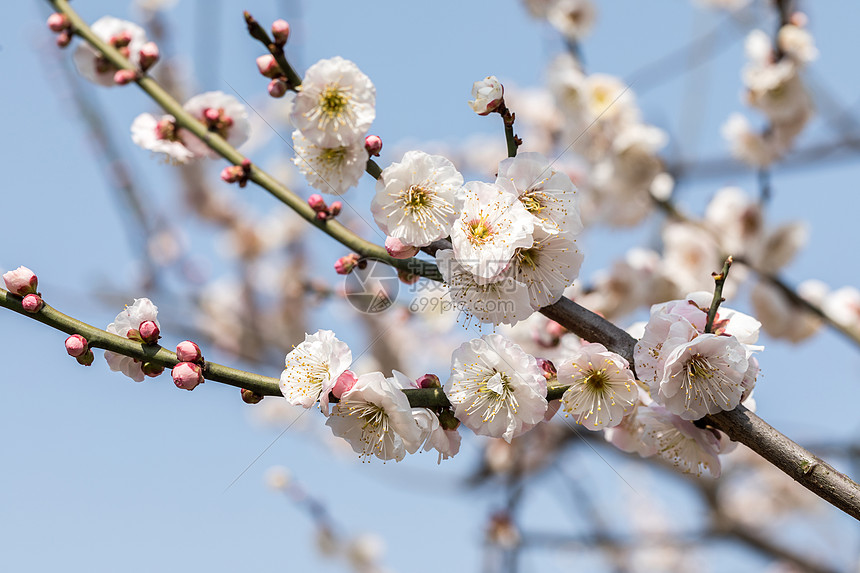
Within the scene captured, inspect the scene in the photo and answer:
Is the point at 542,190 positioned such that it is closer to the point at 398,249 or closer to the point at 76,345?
the point at 398,249

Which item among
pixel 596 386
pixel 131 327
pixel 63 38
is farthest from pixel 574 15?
pixel 131 327

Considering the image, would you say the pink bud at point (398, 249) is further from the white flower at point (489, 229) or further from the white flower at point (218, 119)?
the white flower at point (218, 119)

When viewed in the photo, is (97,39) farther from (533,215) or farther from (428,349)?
(428,349)

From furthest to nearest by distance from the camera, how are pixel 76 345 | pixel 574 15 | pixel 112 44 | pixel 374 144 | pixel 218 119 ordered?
pixel 574 15 → pixel 112 44 → pixel 218 119 → pixel 374 144 → pixel 76 345

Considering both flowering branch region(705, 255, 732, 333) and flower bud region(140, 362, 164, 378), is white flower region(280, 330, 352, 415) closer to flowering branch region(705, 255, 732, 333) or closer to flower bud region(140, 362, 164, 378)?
flower bud region(140, 362, 164, 378)

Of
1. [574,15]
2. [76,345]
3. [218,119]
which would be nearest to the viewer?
[76,345]

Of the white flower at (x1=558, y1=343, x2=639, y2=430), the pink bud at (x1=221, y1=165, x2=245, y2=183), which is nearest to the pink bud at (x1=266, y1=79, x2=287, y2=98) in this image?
the pink bud at (x1=221, y1=165, x2=245, y2=183)

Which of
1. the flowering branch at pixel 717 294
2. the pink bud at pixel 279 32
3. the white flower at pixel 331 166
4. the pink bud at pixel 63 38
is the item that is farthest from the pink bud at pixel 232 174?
the flowering branch at pixel 717 294
